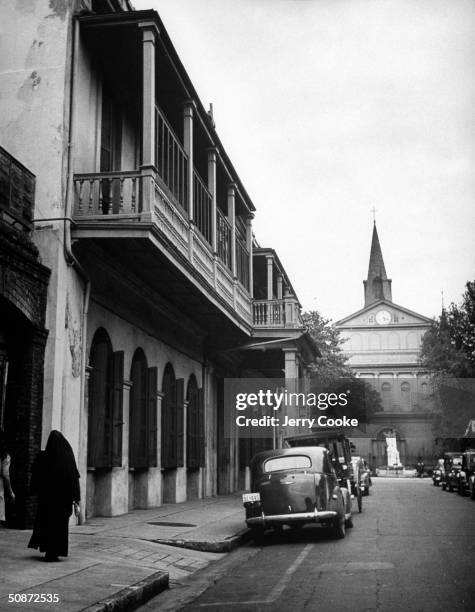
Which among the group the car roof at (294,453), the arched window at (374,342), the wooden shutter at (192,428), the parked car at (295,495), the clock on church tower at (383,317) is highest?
the clock on church tower at (383,317)

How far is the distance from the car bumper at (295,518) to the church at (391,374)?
6676cm

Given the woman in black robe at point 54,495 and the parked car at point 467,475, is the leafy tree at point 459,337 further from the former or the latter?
the woman in black robe at point 54,495

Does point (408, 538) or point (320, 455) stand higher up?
point (320, 455)

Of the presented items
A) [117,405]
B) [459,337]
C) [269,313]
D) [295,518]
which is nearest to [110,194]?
[117,405]

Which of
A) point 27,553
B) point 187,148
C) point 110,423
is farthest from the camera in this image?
point 187,148

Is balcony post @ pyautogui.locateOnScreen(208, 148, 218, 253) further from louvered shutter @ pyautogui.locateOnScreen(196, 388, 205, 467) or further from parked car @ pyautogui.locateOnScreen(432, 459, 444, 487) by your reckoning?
parked car @ pyautogui.locateOnScreen(432, 459, 444, 487)

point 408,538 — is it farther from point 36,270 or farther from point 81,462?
point 36,270

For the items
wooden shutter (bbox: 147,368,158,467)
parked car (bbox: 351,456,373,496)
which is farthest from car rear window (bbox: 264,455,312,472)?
parked car (bbox: 351,456,373,496)

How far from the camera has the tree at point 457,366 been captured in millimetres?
42969

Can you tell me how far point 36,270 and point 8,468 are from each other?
3217mm

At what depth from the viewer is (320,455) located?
1452 cm

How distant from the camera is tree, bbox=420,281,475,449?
42969 mm

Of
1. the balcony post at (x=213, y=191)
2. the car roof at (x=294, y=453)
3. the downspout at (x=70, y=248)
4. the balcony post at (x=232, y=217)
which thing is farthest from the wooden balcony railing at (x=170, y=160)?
the car roof at (x=294, y=453)

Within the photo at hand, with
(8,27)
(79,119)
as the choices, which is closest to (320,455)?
(79,119)
